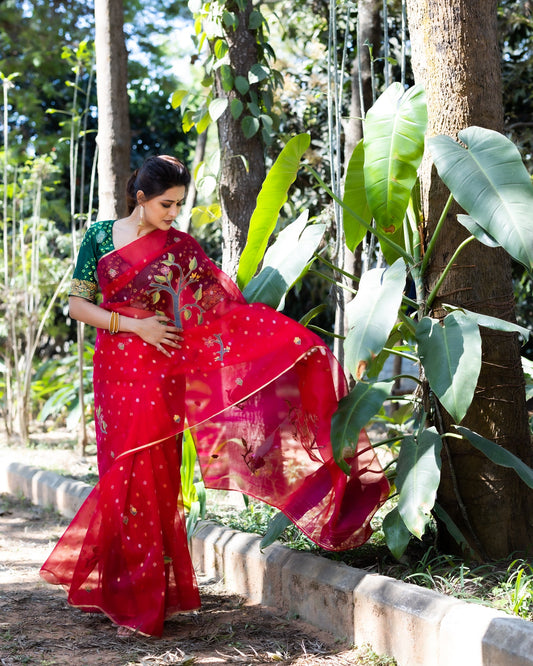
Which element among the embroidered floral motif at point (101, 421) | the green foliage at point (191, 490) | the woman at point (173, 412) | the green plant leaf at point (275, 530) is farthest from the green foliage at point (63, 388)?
the green plant leaf at point (275, 530)

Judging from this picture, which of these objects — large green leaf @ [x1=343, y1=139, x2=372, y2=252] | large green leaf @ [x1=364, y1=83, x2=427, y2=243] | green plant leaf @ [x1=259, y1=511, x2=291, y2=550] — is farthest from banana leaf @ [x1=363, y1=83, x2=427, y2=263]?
green plant leaf @ [x1=259, y1=511, x2=291, y2=550]

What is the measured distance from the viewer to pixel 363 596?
2.44 metres

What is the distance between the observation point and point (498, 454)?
2504 mm

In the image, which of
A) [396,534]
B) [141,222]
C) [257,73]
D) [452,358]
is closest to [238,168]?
[257,73]

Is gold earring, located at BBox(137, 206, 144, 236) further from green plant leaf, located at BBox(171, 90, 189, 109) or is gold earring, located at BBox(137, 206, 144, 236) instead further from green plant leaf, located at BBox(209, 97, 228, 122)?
green plant leaf, located at BBox(171, 90, 189, 109)

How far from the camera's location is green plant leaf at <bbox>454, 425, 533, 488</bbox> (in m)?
2.46

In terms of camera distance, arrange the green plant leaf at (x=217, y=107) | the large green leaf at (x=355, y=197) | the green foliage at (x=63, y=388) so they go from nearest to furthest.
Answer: the large green leaf at (x=355, y=197) < the green plant leaf at (x=217, y=107) < the green foliage at (x=63, y=388)

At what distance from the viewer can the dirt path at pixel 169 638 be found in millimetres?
→ 2424

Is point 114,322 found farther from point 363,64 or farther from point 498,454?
point 363,64

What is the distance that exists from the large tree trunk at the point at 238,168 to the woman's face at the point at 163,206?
1397 mm

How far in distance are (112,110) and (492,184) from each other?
3191mm

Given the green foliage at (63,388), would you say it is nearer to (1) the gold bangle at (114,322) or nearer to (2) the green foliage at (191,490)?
(2) the green foliage at (191,490)

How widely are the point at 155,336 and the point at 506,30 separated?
17.1 feet

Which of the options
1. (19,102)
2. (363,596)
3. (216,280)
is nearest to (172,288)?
(216,280)
